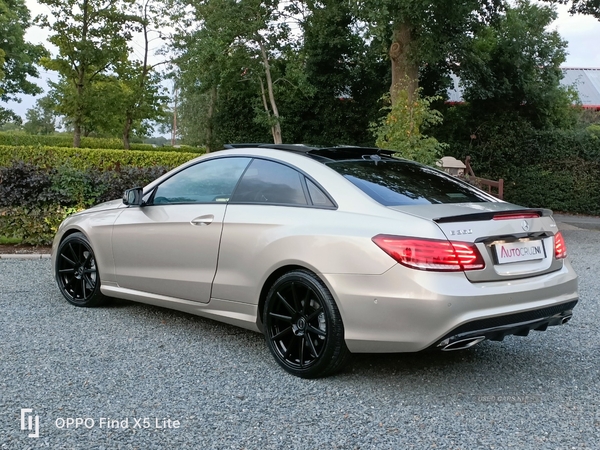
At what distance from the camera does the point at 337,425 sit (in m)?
3.14

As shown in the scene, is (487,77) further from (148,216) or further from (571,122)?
(148,216)

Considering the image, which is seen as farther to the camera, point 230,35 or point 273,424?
point 230,35

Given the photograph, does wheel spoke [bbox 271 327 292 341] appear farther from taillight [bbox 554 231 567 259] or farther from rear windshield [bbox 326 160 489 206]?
taillight [bbox 554 231 567 259]

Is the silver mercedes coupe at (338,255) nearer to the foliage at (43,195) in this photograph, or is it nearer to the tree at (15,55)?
the foliage at (43,195)

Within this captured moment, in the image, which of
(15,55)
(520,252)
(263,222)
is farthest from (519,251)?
(15,55)

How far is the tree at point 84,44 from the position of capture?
77.9 ft

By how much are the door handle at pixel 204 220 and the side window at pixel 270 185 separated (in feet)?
0.69

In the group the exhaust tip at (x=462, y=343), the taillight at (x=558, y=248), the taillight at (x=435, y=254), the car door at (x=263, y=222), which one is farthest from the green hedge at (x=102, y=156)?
the exhaust tip at (x=462, y=343)

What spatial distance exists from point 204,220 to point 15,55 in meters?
37.1

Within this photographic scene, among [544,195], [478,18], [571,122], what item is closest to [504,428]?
[478,18]

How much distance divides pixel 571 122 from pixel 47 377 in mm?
22054

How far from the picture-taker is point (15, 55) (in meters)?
36.0

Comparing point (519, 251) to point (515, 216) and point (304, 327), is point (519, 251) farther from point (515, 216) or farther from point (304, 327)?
point (304, 327)

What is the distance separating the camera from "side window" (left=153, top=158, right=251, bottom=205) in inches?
179
